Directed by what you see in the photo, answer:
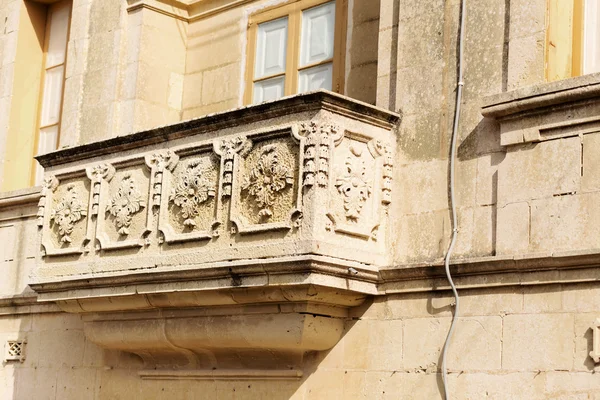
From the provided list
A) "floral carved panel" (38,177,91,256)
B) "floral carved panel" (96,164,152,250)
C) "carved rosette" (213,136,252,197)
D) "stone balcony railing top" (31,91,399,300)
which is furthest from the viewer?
"floral carved panel" (38,177,91,256)

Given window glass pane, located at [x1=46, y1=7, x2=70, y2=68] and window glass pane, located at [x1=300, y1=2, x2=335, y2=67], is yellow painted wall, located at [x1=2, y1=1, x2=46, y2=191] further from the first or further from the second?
window glass pane, located at [x1=300, y1=2, x2=335, y2=67]

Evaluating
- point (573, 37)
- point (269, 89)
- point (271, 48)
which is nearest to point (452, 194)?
point (573, 37)

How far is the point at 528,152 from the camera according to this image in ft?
26.4

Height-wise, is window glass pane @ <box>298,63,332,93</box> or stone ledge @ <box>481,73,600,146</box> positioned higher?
window glass pane @ <box>298,63,332,93</box>

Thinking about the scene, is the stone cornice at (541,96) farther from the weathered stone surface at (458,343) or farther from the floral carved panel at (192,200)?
the floral carved panel at (192,200)

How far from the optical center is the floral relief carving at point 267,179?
8.67 meters

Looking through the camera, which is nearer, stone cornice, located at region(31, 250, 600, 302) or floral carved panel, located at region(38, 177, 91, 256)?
stone cornice, located at region(31, 250, 600, 302)

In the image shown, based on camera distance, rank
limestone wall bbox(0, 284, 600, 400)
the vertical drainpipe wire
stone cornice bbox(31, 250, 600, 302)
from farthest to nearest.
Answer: the vertical drainpipe wire
stone cornice bbox(31, 250, 600, 302)
limestone wall bbox(0, 284, 600, 400)

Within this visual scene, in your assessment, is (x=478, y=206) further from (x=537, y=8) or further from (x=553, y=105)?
→ (x=537, y=8)

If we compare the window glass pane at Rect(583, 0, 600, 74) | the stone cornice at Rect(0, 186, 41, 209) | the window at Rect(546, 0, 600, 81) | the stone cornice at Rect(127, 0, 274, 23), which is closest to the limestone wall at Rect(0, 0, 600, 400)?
the window at Rect(546, 0, 600, 81)

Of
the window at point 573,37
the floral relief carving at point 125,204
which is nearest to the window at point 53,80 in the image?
the floral relief carving at point 125,204

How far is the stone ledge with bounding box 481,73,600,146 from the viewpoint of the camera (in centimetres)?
767

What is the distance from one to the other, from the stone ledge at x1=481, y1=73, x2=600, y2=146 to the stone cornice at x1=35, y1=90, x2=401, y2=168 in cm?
97

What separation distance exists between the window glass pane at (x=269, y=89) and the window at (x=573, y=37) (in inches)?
132
